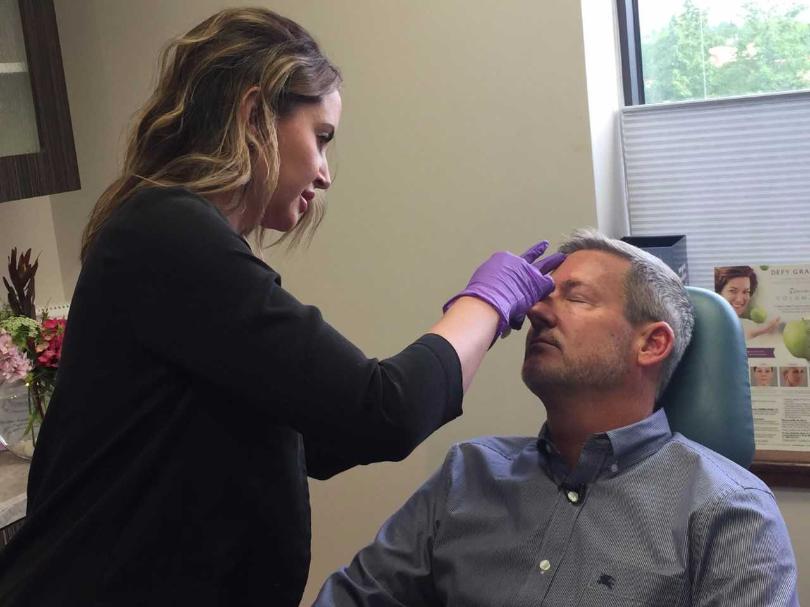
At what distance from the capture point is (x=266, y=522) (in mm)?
1184

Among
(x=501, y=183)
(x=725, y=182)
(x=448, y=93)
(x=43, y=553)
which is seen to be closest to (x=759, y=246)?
(x=725, y=182)

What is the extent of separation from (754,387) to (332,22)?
1250 millimetres

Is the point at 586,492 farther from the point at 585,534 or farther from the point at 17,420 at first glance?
the point at 17,420

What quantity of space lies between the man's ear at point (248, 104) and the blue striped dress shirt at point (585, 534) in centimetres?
73

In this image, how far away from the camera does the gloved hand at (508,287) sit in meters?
1.37

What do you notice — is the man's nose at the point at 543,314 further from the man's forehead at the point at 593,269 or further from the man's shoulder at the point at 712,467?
the man's shoulder at the point at 712,467

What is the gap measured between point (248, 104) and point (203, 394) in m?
0.36

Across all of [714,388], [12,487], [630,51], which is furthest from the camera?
[630,51]

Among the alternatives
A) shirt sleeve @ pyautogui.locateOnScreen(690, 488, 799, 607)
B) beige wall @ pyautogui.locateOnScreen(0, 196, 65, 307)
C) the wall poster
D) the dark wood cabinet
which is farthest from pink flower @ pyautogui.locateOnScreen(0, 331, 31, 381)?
the wall poster

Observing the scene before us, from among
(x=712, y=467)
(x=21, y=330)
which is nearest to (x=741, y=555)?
(x=712, y=467)

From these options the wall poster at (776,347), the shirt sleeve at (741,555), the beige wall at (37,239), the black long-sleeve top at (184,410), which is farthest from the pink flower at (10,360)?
the wall poster at (776,347)

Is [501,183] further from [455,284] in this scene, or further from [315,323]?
[315,323]

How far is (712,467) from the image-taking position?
1512mm

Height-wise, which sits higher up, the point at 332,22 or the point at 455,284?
the point at 332,22
